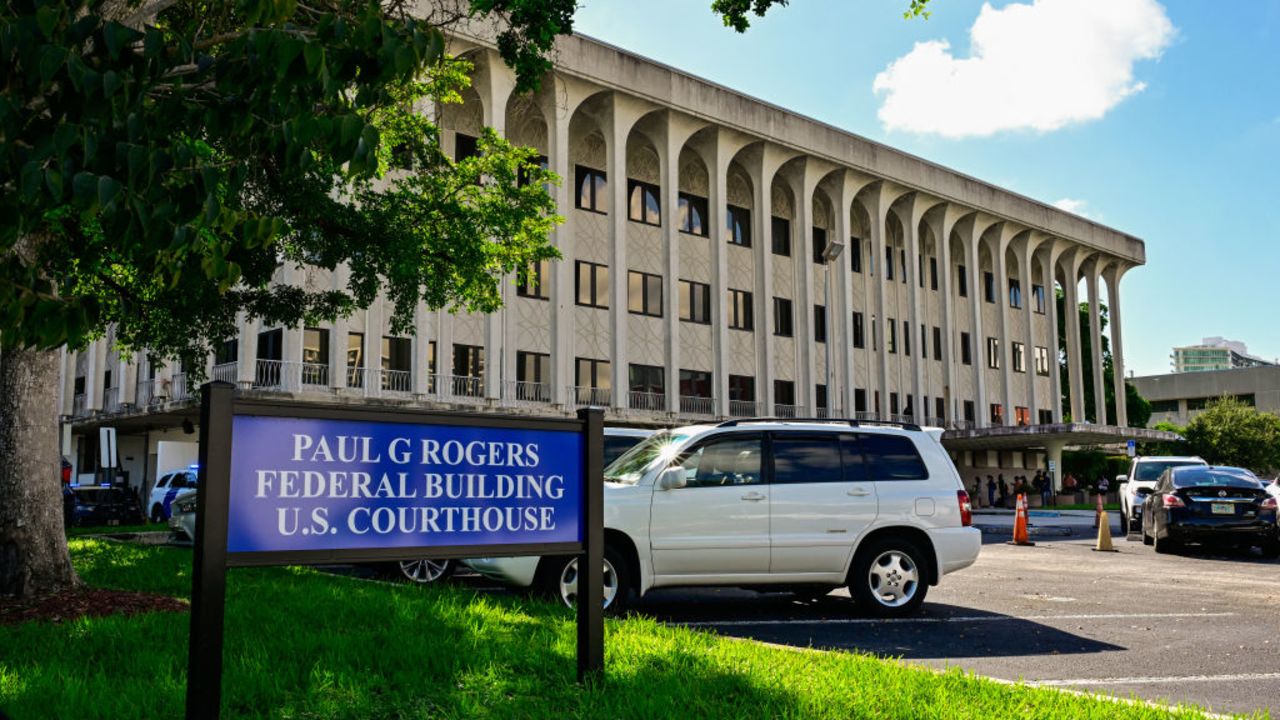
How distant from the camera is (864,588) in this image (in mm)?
10266

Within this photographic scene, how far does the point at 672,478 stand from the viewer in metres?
9.62

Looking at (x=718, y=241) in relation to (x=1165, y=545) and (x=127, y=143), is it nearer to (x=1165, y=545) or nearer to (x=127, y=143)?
(x=1165, y=545)

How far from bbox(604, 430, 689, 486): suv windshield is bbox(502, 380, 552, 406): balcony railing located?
83.8ft

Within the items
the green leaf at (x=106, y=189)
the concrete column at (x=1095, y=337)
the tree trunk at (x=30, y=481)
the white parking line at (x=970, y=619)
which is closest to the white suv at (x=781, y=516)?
the white parking line at (x=970, y=619)

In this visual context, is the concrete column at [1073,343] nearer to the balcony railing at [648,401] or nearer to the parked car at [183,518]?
the balcony railing at [648,401]

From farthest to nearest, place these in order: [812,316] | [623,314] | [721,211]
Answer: [812,316], [721,211], [623,314]

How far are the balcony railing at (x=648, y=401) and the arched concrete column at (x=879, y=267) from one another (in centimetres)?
1296

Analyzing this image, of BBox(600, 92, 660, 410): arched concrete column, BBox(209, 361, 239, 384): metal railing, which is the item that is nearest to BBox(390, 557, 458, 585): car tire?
BBox(209, 361, 239, 384): metal railing

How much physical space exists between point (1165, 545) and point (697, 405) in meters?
23.5

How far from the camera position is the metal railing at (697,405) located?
41312mm

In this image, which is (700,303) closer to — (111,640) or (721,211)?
(721,211)

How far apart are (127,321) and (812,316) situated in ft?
112

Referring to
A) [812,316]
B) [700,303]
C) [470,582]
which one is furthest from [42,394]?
[812,316]

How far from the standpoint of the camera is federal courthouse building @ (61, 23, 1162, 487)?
1380 inches
